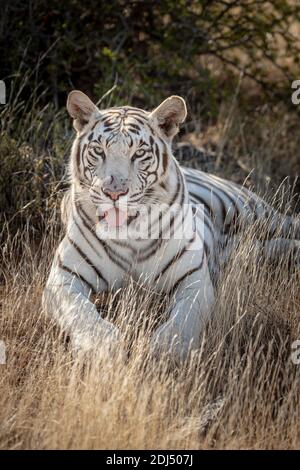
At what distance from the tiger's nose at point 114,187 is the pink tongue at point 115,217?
16 cm

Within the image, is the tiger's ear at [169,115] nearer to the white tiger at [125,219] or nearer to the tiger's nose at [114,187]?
the white tiger at [125,219]

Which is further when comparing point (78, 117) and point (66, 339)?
point (78, 117)

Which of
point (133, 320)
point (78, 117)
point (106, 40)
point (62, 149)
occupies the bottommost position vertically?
point (133, 320)

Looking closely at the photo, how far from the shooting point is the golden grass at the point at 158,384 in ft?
10.7

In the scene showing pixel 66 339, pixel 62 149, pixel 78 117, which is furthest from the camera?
pixel 62 149

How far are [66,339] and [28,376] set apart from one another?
515 mm

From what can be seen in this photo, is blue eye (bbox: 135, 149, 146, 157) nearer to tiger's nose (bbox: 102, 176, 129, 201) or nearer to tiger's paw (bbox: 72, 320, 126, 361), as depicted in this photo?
tiger's nose (bbox: 102, 176, 129, 201)

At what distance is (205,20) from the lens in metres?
7.73

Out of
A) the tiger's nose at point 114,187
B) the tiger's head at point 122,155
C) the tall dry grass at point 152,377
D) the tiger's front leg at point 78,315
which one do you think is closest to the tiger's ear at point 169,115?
the tiger's head at point 122,155

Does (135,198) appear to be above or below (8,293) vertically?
above

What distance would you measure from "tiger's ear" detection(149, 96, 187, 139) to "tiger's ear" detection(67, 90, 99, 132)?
35cm
